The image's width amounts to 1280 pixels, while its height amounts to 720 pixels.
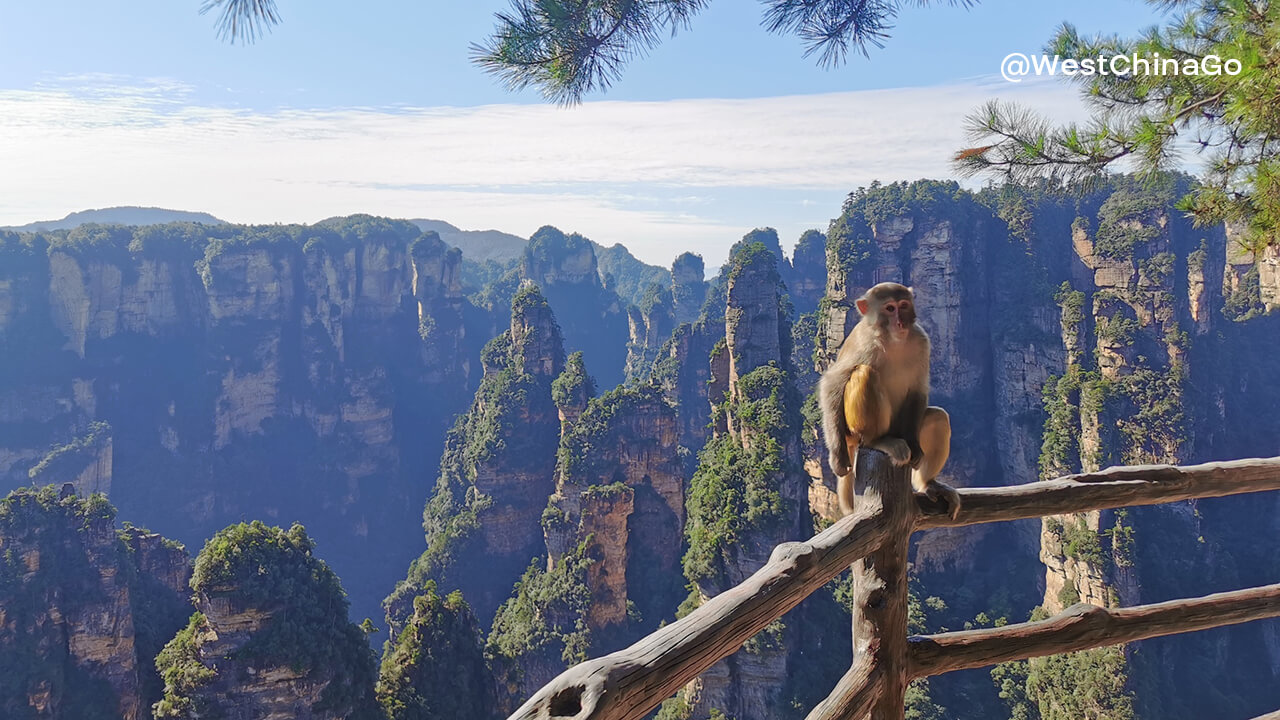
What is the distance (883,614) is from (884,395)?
90cm

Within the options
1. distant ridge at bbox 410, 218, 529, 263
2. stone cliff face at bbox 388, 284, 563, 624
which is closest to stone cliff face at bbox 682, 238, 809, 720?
stone cliff face at bbox 388, 284, 563, 624

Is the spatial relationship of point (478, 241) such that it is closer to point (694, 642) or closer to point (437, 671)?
point (437, 671)

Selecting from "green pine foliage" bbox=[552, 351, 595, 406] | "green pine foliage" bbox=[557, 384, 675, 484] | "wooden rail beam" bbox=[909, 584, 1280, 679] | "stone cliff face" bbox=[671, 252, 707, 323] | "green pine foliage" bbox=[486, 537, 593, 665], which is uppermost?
"stone cliff face" bbox=[671, 252, 707, 323]

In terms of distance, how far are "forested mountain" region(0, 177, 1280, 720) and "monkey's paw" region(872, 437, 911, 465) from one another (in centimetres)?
396

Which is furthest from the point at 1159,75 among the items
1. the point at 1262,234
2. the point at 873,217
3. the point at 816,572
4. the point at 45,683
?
the point at 873,217

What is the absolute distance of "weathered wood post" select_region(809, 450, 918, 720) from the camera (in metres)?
2.61

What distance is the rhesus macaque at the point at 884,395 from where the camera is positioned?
3113mm

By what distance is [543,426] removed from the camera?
31.5 meters

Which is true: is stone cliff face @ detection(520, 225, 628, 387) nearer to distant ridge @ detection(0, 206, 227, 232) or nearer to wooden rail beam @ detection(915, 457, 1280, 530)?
distant ridge @ detection(0, 206, 227, 232)

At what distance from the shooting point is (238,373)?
42531 mm

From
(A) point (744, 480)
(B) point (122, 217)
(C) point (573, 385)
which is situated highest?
(B) point (122, 217)

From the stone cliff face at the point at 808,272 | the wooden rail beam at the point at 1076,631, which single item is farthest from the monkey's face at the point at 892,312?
the stone cliff face at the point at 808,272

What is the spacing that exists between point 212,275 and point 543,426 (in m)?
23.6

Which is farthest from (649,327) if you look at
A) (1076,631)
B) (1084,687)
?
(1076,631)
